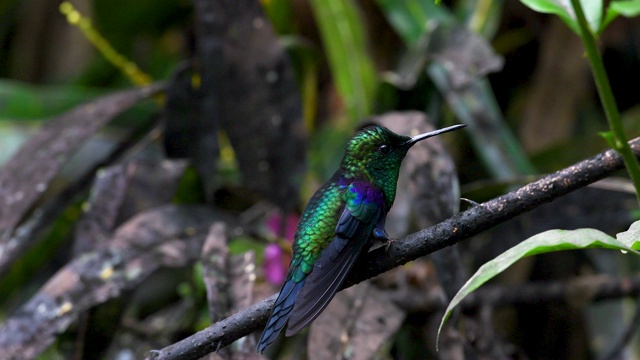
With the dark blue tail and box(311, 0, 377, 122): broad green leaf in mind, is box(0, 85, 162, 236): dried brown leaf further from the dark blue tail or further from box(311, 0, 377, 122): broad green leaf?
the dark blue tail

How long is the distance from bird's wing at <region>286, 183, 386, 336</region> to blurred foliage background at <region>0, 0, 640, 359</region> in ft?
1.22

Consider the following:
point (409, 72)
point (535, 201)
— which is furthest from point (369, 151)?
point (409, 72)

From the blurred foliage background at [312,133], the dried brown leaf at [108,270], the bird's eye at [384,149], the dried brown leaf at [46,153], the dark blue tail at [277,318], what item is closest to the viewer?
the dark blue tail at [277,318]

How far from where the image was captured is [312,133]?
2.86 meters

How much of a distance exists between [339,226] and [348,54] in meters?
1.33

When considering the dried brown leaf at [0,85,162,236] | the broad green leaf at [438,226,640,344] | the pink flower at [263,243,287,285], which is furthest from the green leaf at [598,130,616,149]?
the dried brown leaf at [0,85,162,236]

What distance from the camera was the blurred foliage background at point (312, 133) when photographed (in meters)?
2.20

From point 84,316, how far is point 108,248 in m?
0.24

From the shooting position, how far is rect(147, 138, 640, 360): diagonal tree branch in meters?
1.05

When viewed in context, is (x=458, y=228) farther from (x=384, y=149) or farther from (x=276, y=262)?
(x=276, y=262)

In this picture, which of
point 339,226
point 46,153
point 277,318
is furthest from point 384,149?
point 46,153

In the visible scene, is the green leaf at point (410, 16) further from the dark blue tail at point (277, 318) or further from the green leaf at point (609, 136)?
the green leaf at point (609, 136)

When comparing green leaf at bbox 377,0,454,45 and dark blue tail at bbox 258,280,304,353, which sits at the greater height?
dark blue tail at bbox 258,280,304,353

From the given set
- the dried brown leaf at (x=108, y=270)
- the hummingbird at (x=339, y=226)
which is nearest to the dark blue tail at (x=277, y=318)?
the hummingbird at (x=339, y=226)
